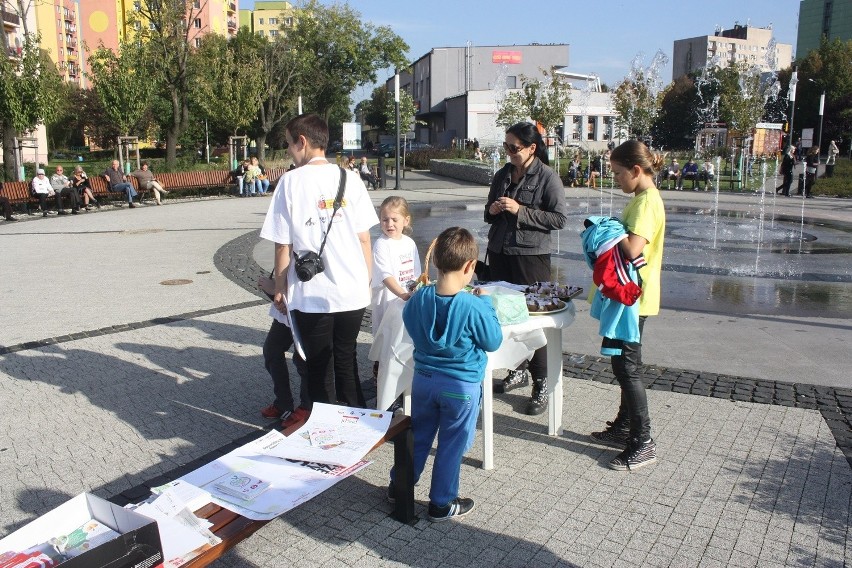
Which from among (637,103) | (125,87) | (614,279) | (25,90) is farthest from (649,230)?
(637,103)

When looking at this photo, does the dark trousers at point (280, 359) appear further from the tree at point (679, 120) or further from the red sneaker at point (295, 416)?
the tree at point (679, 120)

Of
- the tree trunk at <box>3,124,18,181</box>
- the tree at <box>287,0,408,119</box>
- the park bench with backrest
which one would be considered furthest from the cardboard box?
the tree at <box>287,0,408,119</box>

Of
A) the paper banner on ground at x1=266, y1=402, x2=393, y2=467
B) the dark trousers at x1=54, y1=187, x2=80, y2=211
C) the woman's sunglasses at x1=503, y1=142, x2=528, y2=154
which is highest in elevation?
the woman's sunglasses at x1=503, y1=142, x2=528, y2=154

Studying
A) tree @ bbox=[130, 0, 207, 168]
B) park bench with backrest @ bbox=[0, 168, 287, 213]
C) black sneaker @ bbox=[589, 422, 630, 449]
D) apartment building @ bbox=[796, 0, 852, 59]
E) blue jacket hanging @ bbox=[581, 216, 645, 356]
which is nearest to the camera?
blue jacket hanging @ bbox=[581, 216, 645, 356]

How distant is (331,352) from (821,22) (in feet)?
499

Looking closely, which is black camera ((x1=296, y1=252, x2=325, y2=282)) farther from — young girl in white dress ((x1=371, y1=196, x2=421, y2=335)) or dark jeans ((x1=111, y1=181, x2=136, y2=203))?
dark jeans ((x1=111, y1=181, x2=136, y2=203))

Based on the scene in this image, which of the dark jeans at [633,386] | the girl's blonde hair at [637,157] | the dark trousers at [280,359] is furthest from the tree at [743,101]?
the dark trousers at [280,359]

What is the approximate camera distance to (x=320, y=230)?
4.17 metres

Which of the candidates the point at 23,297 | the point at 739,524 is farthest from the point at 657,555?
the point at 23,297

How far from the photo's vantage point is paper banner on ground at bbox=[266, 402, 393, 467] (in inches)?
132

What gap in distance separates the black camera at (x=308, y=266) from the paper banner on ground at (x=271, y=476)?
912 millimetres

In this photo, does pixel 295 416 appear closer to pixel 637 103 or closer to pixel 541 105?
pixel 541 105

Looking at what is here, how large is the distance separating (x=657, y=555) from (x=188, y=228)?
14.7 meters

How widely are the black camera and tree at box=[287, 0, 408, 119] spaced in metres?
53.1
